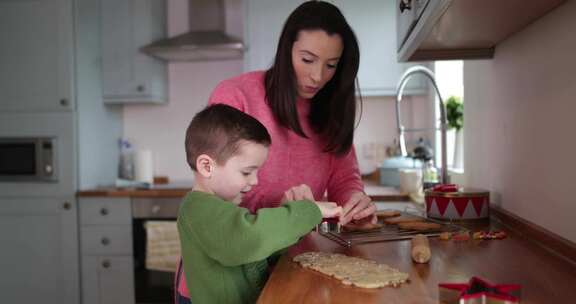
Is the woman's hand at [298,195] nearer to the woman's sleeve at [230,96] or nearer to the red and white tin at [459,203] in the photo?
the woman's sleeve at [230,96]

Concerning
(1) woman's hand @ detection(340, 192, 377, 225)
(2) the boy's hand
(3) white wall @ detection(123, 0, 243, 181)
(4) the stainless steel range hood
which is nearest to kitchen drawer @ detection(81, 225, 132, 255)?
(3) white wall @ detection(123, 0, 243, 181)

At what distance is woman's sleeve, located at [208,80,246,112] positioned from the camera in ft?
4.55

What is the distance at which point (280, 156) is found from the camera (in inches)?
55.8

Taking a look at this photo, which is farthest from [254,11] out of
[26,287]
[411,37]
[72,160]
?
[26,287]

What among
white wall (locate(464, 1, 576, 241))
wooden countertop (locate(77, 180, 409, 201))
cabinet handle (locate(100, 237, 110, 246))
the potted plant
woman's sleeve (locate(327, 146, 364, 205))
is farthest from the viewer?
cabinet handle (locate(100, 237, 110, 246))

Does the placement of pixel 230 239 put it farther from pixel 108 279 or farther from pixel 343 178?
pixel 108 279

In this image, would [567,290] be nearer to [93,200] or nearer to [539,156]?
[539,156]

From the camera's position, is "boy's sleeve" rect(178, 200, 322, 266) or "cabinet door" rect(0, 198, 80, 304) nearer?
"boy's sleeve" rect(178, 200, 322, 266)

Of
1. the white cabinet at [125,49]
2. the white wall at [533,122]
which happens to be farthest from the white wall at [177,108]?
the white wall at [533,122]

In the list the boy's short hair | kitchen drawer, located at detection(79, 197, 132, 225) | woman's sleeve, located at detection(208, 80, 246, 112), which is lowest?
kitchen drawer, located at detection(79, 197, 132, 225)

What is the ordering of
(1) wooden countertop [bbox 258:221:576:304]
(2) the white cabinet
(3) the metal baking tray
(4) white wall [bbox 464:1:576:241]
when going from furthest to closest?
1. (2) the white cabinet
2. (3) the metal baking tray
3. (4) white wall [bbox 464:1:576:241]
4. (1) wooden countertop [bbox 258:221:576:304]

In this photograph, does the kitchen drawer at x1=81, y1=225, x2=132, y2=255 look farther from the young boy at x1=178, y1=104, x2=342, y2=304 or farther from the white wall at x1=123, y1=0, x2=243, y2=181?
the young boy at x1=178, y1=104, x2=342, y2=304

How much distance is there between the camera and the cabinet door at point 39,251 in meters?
2.93

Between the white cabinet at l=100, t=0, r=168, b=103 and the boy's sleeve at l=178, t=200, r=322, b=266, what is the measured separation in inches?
94.4
